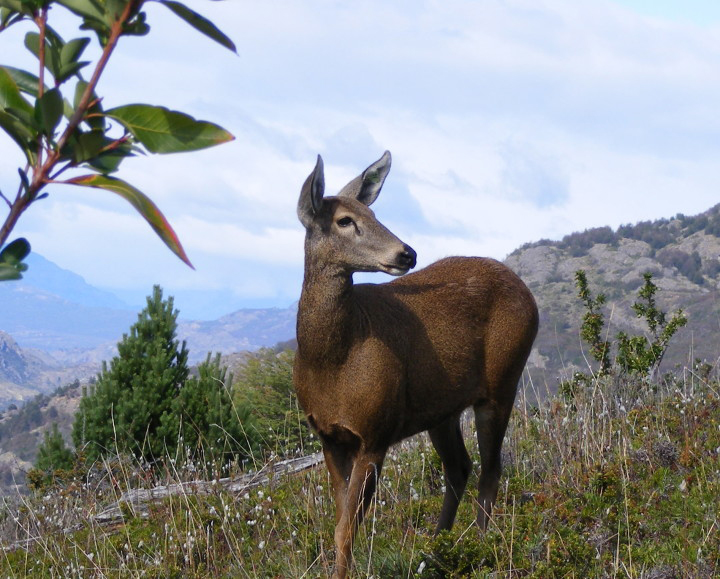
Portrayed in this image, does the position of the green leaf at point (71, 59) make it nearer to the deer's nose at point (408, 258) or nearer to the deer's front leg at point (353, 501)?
the deer's nose at point (408, 258)

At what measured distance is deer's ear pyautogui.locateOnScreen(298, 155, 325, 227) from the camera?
512 cm

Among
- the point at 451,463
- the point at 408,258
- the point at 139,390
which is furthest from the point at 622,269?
the point at 408,258

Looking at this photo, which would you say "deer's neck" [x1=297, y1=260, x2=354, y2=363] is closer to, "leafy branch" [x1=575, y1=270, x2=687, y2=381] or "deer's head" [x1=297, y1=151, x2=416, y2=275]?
"deer's head" [x1=297, y1=151, x2=416, y2=275]

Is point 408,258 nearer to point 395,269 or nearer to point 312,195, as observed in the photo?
point 395,269

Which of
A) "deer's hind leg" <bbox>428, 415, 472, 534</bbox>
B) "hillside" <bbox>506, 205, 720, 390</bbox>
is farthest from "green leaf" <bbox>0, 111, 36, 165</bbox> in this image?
"hillside" <bbox>506, 205, 720, 390</bbox>

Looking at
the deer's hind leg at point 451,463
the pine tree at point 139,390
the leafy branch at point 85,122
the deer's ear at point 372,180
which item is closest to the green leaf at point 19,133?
the leafy branch at point 85,122

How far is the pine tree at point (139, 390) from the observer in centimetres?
1113

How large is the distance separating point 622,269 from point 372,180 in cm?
11204

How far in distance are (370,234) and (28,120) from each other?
395 cm

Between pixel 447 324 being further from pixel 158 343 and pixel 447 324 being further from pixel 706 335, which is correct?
pixel 706 335

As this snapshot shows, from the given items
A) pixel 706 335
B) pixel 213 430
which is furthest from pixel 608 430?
pixel 706 335

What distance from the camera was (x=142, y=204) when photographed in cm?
119

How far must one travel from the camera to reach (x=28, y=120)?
1228 mm

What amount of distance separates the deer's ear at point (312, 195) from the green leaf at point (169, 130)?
3.86 metres
